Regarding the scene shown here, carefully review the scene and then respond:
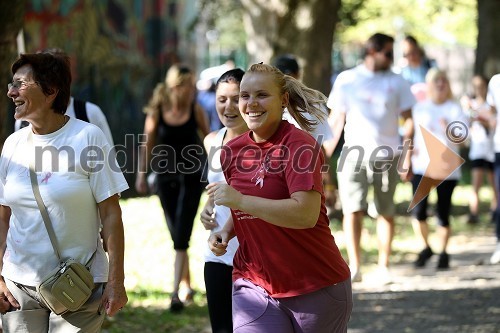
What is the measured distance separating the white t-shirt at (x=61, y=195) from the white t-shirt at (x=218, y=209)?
964mm

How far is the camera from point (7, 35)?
288 inches

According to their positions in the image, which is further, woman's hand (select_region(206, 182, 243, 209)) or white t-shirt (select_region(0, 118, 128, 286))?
white t-shirt (select_region(0, 118, 128, 286))

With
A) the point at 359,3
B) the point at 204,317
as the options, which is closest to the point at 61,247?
the point at 204,317

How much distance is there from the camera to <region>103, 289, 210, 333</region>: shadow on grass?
830cm

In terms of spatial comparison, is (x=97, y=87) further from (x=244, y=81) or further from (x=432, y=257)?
(x=244, y=81)

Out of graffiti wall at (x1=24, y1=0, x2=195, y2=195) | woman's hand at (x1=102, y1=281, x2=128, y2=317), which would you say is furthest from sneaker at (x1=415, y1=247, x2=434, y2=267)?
graffiti wall at (x1=24, y1=0, x2=195, y2=195)

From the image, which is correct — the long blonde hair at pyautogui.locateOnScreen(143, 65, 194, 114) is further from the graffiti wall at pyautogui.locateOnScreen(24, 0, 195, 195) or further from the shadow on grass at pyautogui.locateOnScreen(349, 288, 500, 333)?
the graffiti wall at pyautogui.locateOnScreen(24, 0, 195, 195)

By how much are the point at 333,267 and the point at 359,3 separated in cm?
2183

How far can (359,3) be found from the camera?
25.9 meters

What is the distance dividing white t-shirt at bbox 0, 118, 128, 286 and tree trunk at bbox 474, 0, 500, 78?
47.0ft

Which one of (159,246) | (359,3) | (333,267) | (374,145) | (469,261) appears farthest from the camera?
(359,3)

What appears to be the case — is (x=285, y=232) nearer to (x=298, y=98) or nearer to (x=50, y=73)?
(x=298, y=98)

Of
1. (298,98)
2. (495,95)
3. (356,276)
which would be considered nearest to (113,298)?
(298,98)

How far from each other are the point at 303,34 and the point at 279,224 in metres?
10.2
